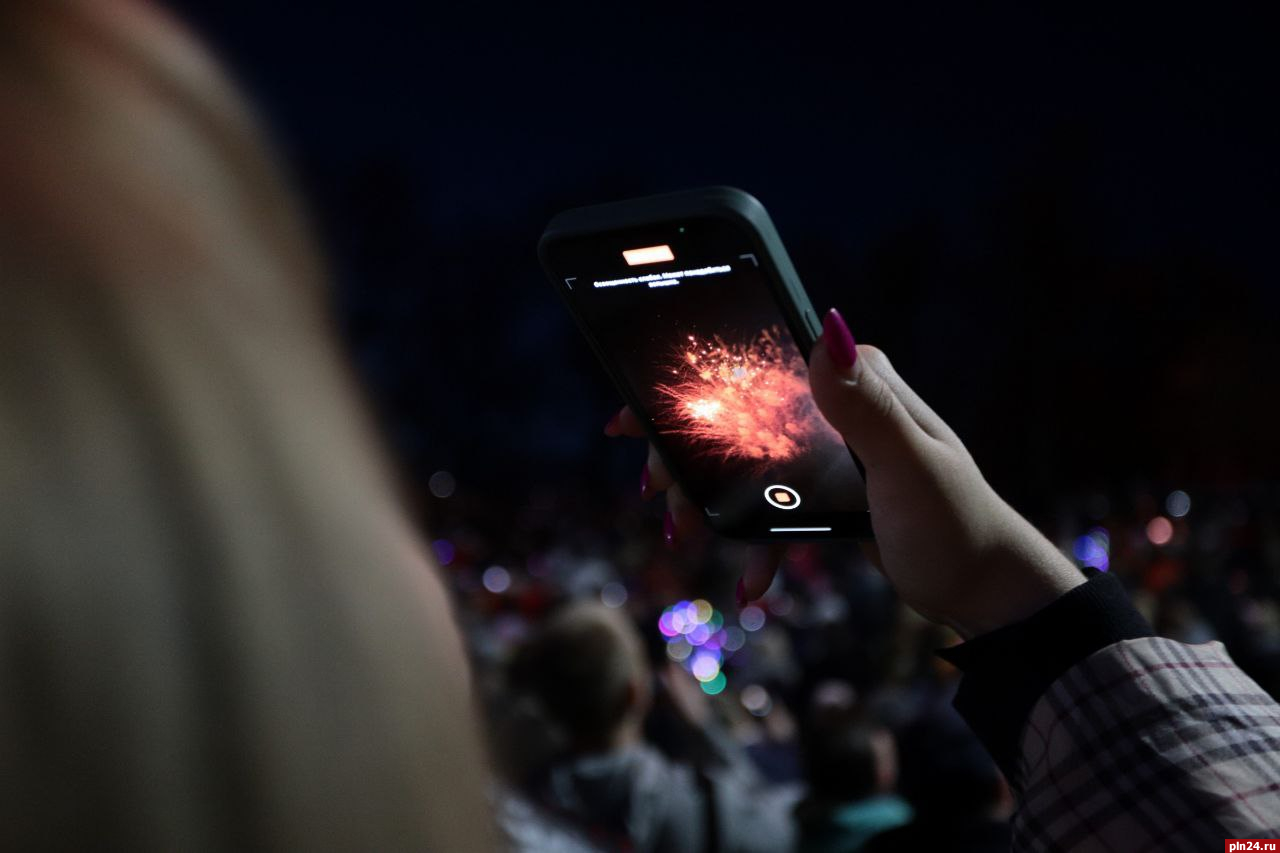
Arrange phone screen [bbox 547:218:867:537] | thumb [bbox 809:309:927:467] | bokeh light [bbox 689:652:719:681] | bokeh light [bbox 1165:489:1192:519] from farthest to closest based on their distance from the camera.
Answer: bokeh light [bbox 1165:489:1192:519] < bokeh light [bbox 689:652:719:681] < phone screen [bbox 547:218:867:537] < thumb [bbox 809:309:927:467]

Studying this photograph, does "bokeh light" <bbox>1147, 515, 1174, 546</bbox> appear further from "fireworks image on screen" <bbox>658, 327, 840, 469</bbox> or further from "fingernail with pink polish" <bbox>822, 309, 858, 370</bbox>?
"fingernail with pink polish" <bbox>822, 309, 858, 370</bbox>

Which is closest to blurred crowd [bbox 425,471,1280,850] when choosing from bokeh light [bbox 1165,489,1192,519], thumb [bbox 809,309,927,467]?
thumb [bbox 809,309,927,467]

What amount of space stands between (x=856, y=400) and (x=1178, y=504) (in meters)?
41.1

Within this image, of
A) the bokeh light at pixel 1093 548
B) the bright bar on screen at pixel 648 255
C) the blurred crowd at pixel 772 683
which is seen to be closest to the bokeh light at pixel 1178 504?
the blurred crowd at pixel 772 683

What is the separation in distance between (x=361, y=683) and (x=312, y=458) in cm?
14

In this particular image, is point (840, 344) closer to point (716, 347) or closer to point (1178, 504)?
point (716, 347)

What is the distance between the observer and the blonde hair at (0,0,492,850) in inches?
20.4

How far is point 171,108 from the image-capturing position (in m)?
0.72

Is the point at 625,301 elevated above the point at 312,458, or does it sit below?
below

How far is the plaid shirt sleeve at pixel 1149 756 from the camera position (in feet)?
4.14

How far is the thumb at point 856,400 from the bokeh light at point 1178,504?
1485 inches

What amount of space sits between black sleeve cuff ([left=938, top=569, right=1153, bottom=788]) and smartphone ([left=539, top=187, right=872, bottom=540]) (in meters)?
0.33

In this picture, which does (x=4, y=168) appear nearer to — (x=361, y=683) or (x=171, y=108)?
(x=171, y=108)

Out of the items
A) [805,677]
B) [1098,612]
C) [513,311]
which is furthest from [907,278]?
[1098,612]
